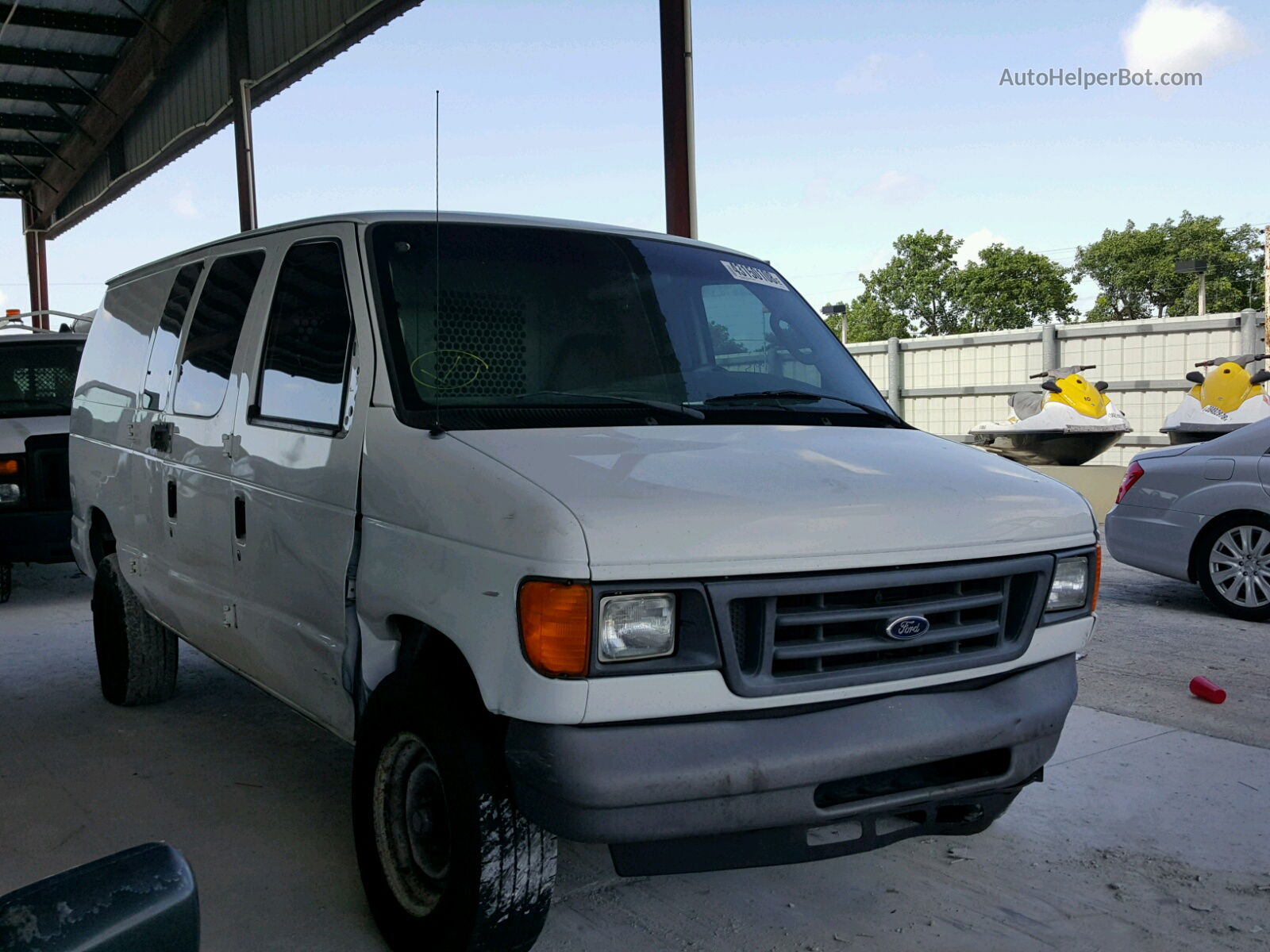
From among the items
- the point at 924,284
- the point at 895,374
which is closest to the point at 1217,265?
the point at 924,284

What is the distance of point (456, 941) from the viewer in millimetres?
2789

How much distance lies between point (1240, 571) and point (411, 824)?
20.9ft

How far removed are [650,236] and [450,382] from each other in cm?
118

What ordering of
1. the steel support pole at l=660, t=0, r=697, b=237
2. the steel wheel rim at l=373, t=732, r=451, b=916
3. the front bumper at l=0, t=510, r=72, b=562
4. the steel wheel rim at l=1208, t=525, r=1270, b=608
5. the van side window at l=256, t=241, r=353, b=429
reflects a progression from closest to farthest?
the steel wheel rim at l=373, t=732, r=451, b=916 → the van side window at l=256, t=241, r=353, b=429 → the steel wheel rim at l=1208, t=525, r=1270, b=608 → the front bumper at l=0, t=510, r=72, b=562 → the steel support pole at l=660, t=0, r=697, b=237

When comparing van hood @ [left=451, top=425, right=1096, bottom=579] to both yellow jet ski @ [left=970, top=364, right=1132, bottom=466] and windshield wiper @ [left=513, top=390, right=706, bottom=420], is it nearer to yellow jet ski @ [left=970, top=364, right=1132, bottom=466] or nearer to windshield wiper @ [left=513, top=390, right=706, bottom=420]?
windshield wiper @ [left=513, top=390, right=706, bottom=420]

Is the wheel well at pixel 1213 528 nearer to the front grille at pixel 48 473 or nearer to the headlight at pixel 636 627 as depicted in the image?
the headlight at pixel 636 627

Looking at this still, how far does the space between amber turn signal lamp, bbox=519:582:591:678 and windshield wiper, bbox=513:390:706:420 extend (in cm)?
92

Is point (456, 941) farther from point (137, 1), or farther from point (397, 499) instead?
point (137, 1)

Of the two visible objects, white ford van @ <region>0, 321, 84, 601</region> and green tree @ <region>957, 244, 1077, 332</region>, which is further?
green tree @ <region>957, 244, 1077, 332</region>

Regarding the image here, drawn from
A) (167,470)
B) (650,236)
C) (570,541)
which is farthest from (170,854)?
(167,470)

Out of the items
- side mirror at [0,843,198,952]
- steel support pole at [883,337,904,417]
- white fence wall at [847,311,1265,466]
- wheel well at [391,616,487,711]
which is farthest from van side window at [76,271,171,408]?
steel support pole at [883,337,904,417]

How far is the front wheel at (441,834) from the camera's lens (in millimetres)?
2697

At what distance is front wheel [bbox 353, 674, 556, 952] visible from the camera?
8.85ft

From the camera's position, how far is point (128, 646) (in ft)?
17.7
